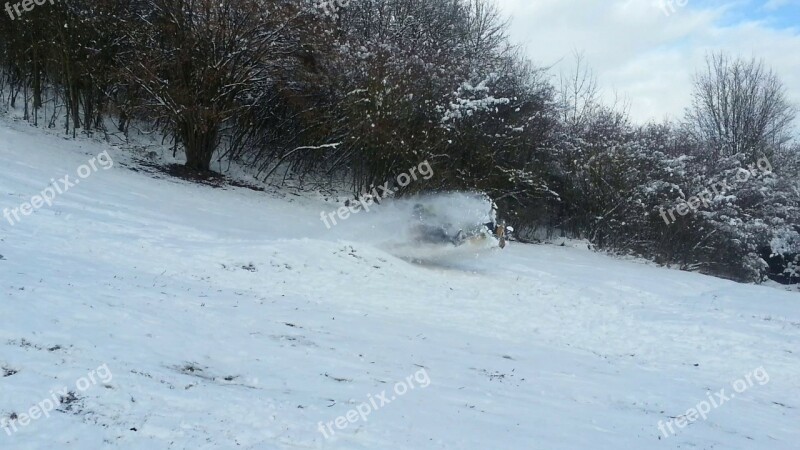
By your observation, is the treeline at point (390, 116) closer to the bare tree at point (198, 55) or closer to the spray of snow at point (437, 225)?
the bare tree at point (198, 55)

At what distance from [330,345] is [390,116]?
17514 millimetres

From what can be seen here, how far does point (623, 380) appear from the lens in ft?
29.8

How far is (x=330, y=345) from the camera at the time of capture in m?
8.27

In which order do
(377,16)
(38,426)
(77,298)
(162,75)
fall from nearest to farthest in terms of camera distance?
1. (38,426)
2. (77,298)
3. (162,75)
4. (377,16)

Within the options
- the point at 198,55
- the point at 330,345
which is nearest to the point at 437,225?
the point at 330,345

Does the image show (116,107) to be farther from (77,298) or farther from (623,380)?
(623,380)

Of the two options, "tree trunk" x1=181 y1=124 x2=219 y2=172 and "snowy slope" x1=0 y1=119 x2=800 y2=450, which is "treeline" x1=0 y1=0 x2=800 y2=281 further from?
"snowy slope" x1=0 y1=119 x2=800 y2=450

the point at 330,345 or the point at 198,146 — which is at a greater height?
the point at 198,146

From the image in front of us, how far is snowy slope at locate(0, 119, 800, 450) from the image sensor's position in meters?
5.26

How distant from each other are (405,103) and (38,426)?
71.4 ft

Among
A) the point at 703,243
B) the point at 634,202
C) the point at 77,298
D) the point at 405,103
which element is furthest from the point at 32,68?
the point at 703,243

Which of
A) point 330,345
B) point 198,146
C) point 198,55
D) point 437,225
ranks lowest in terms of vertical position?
point 330,345

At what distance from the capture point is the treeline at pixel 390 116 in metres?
22.9

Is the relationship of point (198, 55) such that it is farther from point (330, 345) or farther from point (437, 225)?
point (330, 345)
